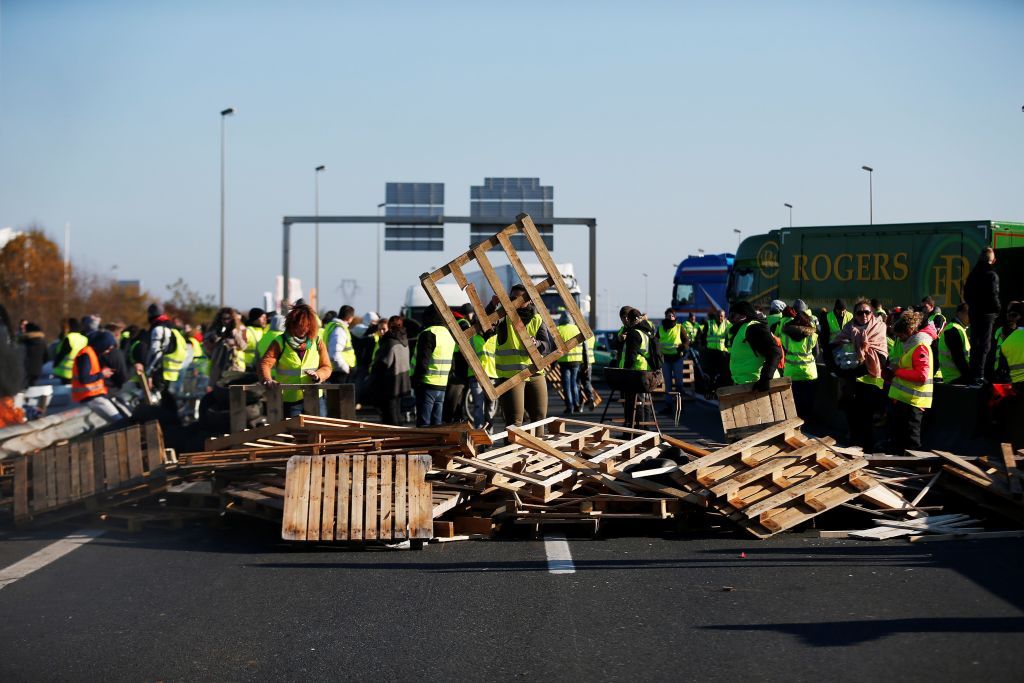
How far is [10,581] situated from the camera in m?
7.98

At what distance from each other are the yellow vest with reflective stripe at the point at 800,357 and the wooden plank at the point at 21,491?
982 centimetres

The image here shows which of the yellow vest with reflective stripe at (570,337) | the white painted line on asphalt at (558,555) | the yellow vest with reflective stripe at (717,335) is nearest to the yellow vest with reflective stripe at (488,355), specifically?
the yellow vest with reflective stripe at (570,337)

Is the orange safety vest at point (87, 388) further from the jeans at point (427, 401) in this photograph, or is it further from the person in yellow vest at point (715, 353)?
the person in yellow vest at point (715, 353)

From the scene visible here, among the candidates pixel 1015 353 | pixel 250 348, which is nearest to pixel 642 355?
pixel 250 348

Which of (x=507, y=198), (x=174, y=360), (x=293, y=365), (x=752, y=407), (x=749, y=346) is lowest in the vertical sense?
(x=752, y=407)

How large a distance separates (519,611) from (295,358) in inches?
233

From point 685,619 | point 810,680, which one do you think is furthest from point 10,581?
point 810,680

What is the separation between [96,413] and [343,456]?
585cm

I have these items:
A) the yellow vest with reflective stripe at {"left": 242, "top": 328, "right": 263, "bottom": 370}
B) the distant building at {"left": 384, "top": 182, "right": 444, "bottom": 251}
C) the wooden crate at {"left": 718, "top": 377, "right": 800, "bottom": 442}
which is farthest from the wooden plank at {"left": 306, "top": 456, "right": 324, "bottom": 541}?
the distant building at {"left": 384, "top": 182, "right": 444, "bottom": 251}

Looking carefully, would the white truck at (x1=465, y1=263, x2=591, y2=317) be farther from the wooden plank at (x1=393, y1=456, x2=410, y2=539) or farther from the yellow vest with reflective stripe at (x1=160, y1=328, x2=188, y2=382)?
the wooden plank at (x1=393, y1=456, x2=410, y2=539)

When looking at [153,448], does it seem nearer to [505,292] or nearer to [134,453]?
[134,453]

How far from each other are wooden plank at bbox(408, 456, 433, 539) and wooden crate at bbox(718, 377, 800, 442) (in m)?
3.55

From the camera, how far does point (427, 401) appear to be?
15.2 metres

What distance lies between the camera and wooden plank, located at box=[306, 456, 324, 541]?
347 inches
